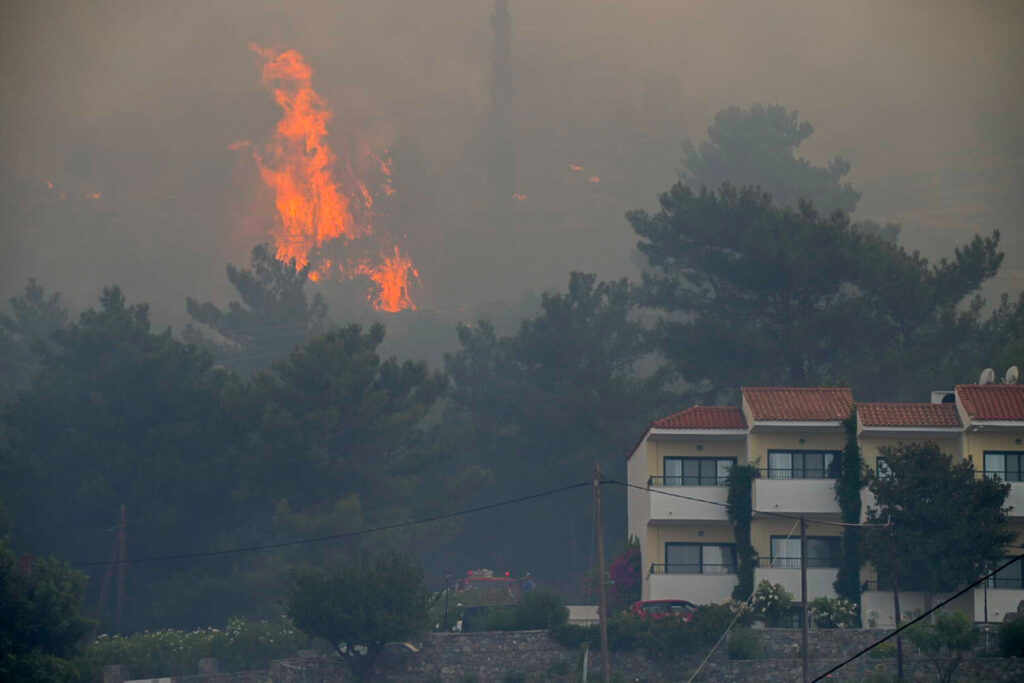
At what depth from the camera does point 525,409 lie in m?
89.1

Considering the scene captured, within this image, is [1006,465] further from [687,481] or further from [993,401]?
[687,481]

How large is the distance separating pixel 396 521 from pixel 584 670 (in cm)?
2484

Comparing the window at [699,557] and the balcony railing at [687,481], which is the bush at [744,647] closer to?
the window at [699,557]

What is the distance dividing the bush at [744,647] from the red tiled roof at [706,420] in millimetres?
14154

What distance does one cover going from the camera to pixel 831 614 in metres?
57.2

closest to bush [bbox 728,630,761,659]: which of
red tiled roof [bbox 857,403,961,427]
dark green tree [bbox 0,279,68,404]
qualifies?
red tiled roof [bbox 857,403,961,427]

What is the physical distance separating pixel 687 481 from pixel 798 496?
5.56 metres

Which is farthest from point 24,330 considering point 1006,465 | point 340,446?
point 1006,465

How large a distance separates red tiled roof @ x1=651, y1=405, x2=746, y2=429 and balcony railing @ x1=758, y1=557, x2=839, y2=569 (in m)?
6.34

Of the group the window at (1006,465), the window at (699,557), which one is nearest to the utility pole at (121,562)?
the window at (699,557)

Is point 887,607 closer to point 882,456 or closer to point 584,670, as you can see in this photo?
point 882,456

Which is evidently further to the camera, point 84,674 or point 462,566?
point 462,566

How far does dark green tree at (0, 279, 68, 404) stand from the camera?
114m

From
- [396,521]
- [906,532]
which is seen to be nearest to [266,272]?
[396,521]
